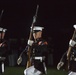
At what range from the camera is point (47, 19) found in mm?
25766

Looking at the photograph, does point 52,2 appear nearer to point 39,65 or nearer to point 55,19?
point 55,19

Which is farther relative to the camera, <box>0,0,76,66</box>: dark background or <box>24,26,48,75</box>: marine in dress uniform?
<box>0,0,76,66</box>: dark background

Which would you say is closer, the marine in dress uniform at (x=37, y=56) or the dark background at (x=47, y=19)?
the marine in dress uniform at (x=37, y=56)

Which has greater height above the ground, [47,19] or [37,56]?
[47,19]

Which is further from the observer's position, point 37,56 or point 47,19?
point 47,19

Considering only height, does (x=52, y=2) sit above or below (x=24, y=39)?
above

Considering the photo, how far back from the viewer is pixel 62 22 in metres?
25.8

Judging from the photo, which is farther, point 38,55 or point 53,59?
point 53,59

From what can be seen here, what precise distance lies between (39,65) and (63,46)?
10.1 meters

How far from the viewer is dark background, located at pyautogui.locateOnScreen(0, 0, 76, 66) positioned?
25188 millimetres

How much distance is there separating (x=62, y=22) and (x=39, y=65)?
35.2 feet

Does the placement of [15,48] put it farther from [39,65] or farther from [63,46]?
[39,65]

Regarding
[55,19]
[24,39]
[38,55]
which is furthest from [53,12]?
[38,55]

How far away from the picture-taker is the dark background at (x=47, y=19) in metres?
25.2
